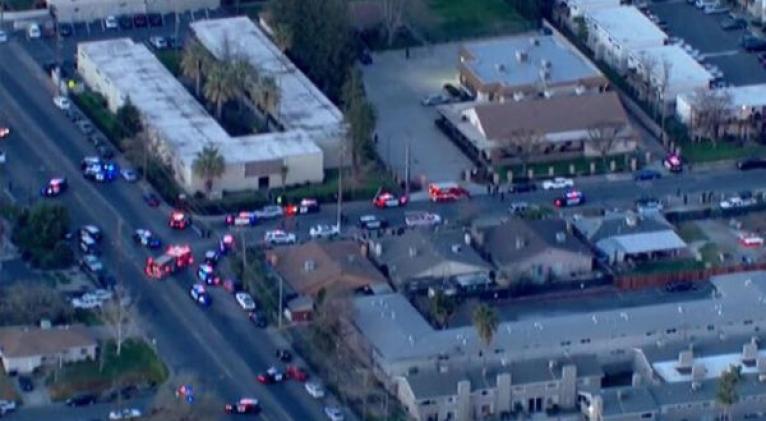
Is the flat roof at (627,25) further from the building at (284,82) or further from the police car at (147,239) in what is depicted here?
the police car at (147,239)

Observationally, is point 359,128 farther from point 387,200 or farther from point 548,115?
point 548,115

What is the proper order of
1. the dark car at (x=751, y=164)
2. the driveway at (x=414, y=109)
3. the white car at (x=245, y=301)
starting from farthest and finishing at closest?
the dark car at (x=751, y=164)
the driveway at (x=414, y=109)
the white car at (x=245, y=301)

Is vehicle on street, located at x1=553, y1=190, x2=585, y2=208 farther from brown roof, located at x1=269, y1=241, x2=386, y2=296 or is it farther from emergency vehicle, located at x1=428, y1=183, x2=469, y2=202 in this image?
brown roof, located at x1=269, y1=241, x2=386, y2=296

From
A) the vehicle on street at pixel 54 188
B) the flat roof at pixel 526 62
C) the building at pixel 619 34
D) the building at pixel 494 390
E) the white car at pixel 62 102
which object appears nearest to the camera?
the building at pixel 494 390

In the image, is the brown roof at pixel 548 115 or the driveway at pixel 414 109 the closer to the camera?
the driveway at pixel 414 109

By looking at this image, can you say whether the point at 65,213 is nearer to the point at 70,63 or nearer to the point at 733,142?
the point at 70,63

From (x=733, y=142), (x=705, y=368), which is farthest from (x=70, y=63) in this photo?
(x=705, y=368)

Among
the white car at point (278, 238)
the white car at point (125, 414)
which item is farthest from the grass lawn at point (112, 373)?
the white car at point (278, 238)

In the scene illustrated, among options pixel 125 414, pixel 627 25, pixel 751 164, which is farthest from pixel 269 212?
pixel 627 25
